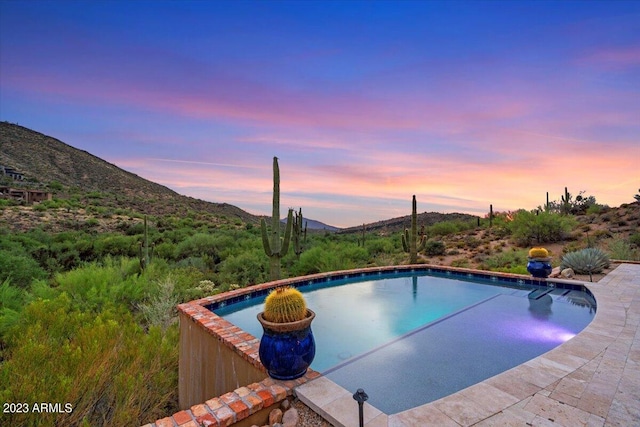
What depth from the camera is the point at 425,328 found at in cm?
516

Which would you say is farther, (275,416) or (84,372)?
(84,372)

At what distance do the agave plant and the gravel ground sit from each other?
942cm

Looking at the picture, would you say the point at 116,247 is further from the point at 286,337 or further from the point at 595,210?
the point at 595,210

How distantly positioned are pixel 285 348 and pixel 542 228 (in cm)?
1971

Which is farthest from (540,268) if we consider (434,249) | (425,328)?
(434,249)

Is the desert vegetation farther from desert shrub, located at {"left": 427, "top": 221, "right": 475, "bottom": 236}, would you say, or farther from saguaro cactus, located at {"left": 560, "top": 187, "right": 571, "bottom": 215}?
saguaro cactus, located at {"left": 560, "top": 187, "right": 571, "bottom": 215}

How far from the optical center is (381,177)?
16562 mm

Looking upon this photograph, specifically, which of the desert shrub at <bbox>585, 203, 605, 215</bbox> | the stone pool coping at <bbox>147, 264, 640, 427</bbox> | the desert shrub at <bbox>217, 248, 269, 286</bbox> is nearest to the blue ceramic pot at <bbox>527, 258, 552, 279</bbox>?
the stone pool coping at <bbox>147, 264, 640, 427</bbox>

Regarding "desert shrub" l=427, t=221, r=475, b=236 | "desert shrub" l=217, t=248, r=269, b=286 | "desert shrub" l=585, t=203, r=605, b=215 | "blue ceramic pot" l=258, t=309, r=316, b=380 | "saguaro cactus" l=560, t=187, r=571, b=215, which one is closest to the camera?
"blue ceramic pot" l=258, t=309, r=316, b=380

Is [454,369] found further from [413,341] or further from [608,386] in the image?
[608,386]

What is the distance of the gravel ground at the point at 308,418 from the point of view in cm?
243

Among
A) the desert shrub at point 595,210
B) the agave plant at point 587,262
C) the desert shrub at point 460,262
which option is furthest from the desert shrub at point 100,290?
the desert shrub at point 595,210

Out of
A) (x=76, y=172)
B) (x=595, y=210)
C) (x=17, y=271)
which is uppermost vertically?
(x=76, y=172)

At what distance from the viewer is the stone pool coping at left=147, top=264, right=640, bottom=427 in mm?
2352
